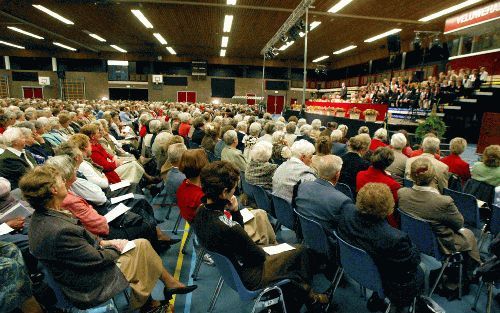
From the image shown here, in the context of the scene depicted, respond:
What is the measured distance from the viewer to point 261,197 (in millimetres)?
3363

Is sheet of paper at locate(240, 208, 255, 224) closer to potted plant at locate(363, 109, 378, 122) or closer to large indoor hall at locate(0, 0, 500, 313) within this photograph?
large indoor hall at locate(0, 0, 500, 313)

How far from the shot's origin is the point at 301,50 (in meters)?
18.7

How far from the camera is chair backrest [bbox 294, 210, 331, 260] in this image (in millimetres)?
2281

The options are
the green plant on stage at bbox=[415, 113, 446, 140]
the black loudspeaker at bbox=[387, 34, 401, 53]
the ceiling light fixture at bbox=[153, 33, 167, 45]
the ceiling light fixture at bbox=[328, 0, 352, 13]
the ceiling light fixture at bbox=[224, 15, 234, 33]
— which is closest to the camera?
the green plant on stage at bbox=[415, 113, 446, 140]

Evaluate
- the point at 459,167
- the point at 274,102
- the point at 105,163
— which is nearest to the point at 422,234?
the point at 459,167

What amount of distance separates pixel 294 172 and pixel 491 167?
89.3 inches

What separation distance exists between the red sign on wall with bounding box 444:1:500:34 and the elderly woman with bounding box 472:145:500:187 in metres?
6.98

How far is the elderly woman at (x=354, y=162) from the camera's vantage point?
3.82m

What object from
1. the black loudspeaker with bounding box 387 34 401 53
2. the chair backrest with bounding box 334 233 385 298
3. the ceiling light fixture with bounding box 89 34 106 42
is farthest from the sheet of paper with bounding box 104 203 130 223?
the ceiling light fixture with bounding box 89 34 106 42

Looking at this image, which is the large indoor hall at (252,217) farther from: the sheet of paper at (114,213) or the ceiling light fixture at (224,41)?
the ceiling light fixture at (224,41)

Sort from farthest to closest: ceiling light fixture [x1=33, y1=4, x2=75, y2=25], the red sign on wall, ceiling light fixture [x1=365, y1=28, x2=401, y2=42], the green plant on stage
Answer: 1. ceiling light fixture [x1=365, y1=28, x2=401, y2=42]
2. ceiling light fixture [x1=33, y1=4, x2=75, y2=25]
3. the red sign on wall
4. the green plant on stage

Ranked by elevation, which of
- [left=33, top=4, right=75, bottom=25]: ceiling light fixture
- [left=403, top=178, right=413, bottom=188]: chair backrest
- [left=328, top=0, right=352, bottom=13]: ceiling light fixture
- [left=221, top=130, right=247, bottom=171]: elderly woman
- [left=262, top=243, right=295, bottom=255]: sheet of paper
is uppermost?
[left=328, top=0, right=352, bottom=13]: ceiling light fixture

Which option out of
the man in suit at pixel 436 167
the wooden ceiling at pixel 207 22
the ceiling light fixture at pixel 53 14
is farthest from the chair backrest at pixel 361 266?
the ceiling light fixture at pixel 53 14

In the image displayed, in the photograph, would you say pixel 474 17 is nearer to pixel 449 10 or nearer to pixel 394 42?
pixel 449 10
